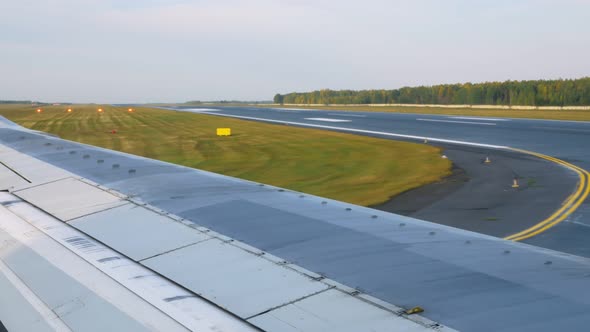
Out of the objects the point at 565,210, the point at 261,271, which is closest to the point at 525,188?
the point at 565,210

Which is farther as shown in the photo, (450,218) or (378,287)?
(450,218)

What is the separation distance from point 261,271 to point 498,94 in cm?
13035

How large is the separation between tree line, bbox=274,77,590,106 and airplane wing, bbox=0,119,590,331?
113355mm

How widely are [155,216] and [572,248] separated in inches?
420

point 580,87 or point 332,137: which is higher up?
point 580,87

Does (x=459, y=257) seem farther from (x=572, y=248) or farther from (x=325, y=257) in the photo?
(x=572, y=248)

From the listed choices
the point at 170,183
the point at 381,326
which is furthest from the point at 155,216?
the point at 381,326

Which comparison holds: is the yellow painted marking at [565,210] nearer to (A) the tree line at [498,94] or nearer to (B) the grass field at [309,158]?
(B) the grass field at [309,158]

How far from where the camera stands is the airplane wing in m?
3.15

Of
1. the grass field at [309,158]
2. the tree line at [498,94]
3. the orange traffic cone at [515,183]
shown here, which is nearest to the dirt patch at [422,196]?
the grass field at [309,158]

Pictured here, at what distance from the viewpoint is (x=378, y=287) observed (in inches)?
142

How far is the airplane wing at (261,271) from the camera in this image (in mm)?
3154

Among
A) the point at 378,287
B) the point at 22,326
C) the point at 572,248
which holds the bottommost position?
the point at 572,248

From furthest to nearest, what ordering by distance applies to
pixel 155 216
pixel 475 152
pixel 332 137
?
1. pixel 332 137
2. pixel 475 152
3. pixel 155 216
